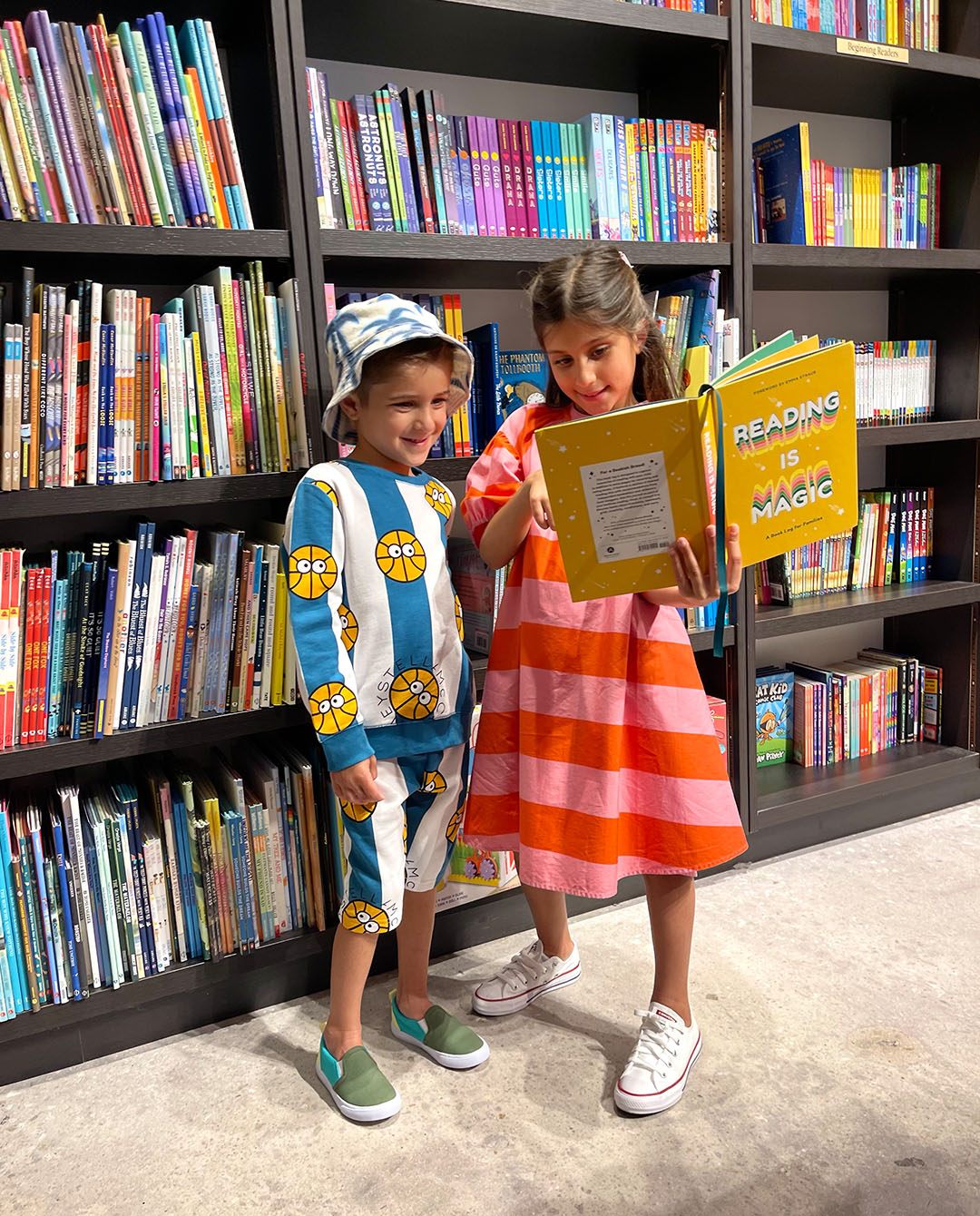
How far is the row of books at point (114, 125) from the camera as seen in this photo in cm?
140

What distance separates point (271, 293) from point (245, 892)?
1.04 metres

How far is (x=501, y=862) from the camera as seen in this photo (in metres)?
1.89

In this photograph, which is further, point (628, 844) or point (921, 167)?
point (921, 167)

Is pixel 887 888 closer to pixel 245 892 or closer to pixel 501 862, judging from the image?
pixel 501 862

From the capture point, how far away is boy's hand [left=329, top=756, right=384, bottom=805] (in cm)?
139

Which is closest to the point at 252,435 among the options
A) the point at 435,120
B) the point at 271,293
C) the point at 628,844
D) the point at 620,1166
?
the point at 271,293

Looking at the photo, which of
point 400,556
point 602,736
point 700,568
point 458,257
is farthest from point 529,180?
point 602,736

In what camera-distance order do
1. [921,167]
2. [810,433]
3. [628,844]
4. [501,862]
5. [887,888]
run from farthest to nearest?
[921,167]
[887,888]
[501,862]
[628,844]
[810,433]

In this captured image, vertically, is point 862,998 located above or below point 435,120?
below

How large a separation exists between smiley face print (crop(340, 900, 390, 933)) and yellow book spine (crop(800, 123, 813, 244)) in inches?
67.4

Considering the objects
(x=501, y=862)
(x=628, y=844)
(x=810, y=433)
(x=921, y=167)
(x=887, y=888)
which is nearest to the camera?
(x=810, y=433)

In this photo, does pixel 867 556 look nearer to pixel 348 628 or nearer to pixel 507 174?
pixel 507 174

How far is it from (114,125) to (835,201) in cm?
159

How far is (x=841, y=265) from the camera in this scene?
2139 millimetres
